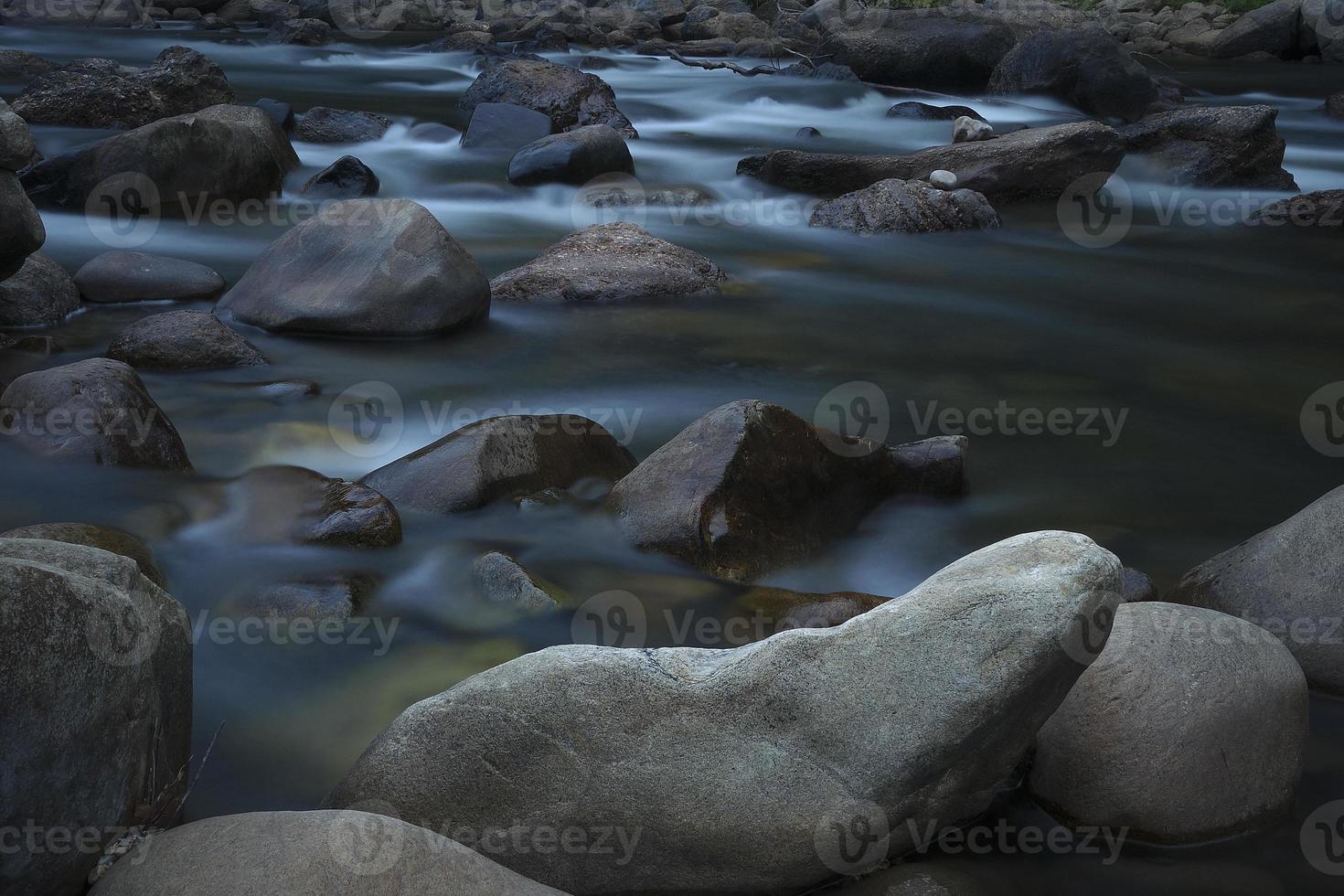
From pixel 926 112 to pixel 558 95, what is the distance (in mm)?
4140

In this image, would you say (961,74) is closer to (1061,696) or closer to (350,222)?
(350,222)

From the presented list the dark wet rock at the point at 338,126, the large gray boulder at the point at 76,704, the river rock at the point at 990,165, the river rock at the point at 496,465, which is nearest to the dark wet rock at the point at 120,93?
the dark wet rock at the point at 338,126

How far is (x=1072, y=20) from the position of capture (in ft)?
64.0

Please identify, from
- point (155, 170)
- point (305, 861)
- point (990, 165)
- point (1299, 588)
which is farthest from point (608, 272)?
point (305, 861)

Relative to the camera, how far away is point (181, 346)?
564 centimetres

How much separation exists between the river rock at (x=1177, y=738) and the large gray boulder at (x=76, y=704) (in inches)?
82.0

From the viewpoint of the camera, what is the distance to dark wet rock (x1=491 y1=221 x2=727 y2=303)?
7.21 meters

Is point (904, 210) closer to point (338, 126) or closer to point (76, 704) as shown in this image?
point (338, 126)

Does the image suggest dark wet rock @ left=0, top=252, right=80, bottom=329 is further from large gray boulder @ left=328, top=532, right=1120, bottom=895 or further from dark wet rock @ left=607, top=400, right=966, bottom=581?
large gray boulder @ left=328, top=532, right=1120, bottom=895

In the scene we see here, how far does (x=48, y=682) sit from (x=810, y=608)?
2.08 metres

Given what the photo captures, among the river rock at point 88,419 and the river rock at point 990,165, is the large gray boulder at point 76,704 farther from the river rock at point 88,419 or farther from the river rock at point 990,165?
the river rock at point 990,165

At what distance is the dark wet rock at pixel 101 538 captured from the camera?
3.61 meters

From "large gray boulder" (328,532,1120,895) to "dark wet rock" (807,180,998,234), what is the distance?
668 centimetres

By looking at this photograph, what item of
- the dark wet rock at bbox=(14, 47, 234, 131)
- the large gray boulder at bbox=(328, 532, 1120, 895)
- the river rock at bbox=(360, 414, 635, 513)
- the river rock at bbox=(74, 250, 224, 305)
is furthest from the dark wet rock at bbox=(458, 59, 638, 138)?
the large gray boulder at bbox=(328, 532, 1120, 895)
